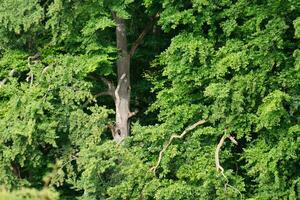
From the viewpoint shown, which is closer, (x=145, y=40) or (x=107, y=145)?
(x=107, y=145)

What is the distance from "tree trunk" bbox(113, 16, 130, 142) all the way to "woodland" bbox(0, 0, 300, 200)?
2 cm

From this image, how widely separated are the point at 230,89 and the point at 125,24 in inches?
115

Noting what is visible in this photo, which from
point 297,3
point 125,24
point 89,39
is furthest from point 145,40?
point 297,3

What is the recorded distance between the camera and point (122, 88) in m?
12.2

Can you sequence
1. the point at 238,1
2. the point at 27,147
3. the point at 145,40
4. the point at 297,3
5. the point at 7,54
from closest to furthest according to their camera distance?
the point at 297,3, the point at 238,1, the point at 27,147, the point at 7,54, the point at 145,40

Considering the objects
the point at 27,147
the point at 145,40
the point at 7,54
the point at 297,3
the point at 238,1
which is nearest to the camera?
the point at 297,3

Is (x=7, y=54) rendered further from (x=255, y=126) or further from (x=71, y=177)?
(x=255, y=126)

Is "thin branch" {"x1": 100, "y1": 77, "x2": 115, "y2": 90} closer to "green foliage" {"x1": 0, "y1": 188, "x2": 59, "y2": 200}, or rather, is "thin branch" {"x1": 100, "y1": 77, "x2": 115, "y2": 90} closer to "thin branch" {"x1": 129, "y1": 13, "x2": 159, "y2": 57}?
"thin branch" {"x1": 129, "y1": 13, "x2": 159, "y2": 57}

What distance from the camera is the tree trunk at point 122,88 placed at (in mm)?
12000

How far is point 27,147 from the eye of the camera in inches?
443

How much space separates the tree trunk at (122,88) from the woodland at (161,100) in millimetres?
20

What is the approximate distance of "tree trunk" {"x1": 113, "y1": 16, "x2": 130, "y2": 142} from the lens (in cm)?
1200

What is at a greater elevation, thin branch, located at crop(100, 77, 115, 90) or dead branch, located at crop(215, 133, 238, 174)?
thin branch, located at crop(100, 77, 115, 90)

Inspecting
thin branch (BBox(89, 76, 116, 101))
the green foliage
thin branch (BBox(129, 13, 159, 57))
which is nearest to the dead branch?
thin branch (BBox(89, 76, 116, 101))
